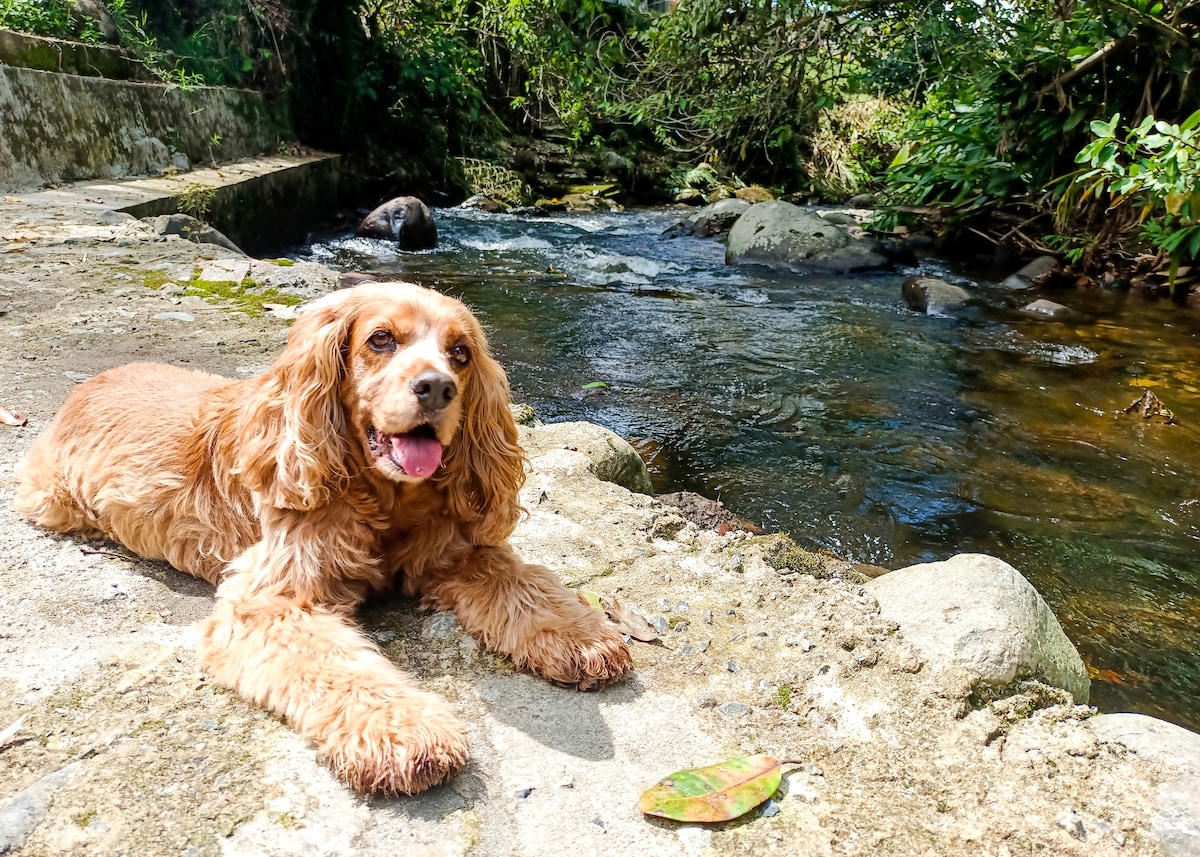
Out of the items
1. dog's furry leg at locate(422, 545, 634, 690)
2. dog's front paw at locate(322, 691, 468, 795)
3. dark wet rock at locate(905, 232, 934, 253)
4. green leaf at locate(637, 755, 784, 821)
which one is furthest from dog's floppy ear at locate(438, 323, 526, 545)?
dark wet rock at locate(905, 232, 934, 253)

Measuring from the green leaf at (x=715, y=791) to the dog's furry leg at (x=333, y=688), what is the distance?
503mm

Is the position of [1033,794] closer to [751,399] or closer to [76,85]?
[751,399]

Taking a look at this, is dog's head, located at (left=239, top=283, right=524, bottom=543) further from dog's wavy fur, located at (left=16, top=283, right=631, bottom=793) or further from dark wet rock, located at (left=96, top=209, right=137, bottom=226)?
dark wet rock, located at (left=96, top=209, right=137, bottom=226)

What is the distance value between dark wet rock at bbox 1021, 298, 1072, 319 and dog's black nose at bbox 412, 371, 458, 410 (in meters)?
9.83

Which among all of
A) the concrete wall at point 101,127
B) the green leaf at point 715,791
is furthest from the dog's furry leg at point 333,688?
the concrete wall at point 101,127

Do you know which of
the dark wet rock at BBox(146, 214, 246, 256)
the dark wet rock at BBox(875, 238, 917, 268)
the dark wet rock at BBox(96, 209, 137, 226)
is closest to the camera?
the dark wet rock at BBox(96, 209, 137, 226)

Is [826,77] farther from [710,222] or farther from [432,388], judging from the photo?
[432,388]

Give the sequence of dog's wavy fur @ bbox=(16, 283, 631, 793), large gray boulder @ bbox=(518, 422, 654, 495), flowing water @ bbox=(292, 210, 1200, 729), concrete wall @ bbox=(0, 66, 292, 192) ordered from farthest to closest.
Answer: concrete wall @ bbox=(0, 66, 292, 192), flowing water @ bbox=(292, 210, 1200, 729), large gray boulder @ bbox=(518, 422, 654, 495), dog's wavy fur @ bbox=(16, 283, 631, 793)

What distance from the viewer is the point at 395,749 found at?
1983mm

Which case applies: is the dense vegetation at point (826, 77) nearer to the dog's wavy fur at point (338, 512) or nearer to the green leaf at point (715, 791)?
the dog's wavy fur at point (338, 512)

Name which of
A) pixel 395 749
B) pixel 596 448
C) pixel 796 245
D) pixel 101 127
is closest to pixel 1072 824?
pixel 395 749

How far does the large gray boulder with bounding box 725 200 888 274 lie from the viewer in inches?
A: 498

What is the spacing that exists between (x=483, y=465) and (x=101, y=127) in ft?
31.2

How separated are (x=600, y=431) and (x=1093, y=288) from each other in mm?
10424
